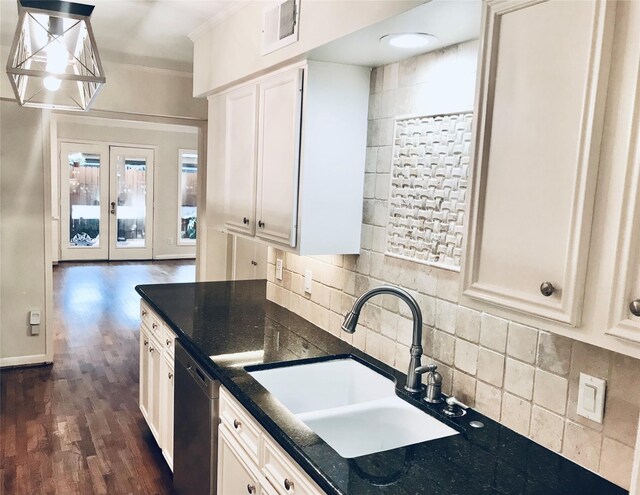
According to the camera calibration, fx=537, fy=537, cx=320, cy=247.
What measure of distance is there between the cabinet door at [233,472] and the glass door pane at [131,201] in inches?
356

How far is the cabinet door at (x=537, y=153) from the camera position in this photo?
3.42 ft

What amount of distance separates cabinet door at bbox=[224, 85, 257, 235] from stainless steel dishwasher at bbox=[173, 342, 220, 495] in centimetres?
74

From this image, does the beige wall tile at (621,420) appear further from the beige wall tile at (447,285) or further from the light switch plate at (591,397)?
the beige wall tile at (447,285)

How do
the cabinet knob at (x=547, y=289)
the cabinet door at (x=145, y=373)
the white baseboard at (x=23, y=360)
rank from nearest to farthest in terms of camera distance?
the cabinet knob at (x=547, y=289)
the cabinet door at (x=145, y=373)
the white baseboard at (x=23, y=360)

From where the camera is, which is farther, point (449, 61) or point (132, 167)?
point (132, 167)

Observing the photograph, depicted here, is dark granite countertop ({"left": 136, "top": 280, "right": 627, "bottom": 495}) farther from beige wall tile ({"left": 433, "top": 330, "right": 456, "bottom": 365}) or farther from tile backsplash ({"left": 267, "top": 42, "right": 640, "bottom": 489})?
beige wall tile ({"left": 433, "top": 330, "right": 456, "bottom": 365})

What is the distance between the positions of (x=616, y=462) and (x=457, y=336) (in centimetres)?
61

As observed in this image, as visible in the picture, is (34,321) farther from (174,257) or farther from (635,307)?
(174,257)

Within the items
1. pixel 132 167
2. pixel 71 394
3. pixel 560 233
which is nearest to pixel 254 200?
pixel 560 233

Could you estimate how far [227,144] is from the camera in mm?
2934

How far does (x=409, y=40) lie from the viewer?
1802 millimetres

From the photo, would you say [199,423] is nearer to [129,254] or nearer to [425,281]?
[425,281]

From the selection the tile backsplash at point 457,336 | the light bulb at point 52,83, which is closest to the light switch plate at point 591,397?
the tile backsplash at point 457,336

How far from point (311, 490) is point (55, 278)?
807 cm
